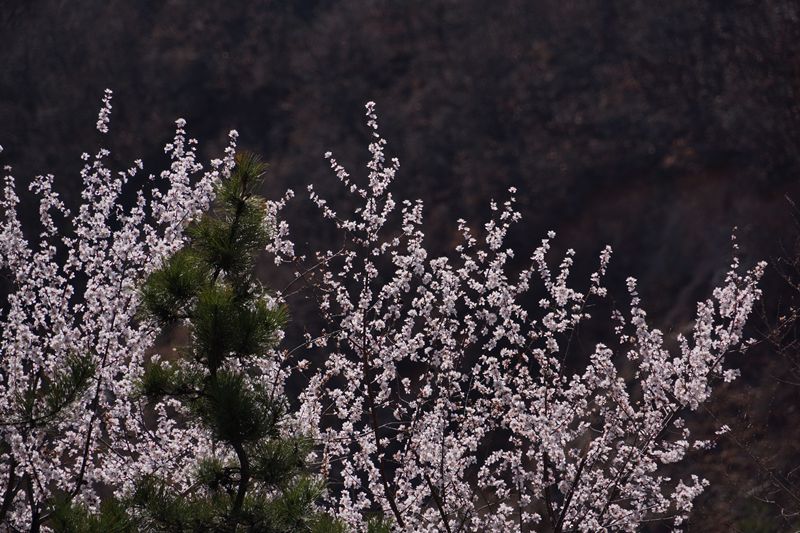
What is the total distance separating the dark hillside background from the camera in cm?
1340

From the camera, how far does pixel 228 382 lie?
4.96 metres

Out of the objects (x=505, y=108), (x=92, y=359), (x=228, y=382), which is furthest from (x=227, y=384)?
(x=505, y=108)

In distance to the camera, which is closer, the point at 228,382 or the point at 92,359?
the point at 228,382

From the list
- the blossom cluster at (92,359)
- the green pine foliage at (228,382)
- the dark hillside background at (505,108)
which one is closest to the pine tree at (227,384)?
the green pine foliage at (228,382)

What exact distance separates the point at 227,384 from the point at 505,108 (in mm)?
11442

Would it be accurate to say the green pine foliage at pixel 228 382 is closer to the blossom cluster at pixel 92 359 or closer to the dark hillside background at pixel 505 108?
the blossom cluster at pixel 92 359

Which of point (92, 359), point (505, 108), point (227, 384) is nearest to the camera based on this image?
point (227, 384)

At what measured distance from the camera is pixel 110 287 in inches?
292

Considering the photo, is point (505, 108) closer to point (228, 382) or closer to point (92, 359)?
point (92, 359)

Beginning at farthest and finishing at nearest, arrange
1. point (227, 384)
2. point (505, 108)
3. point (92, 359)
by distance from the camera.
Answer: point (505, 108)
point (92, 359)
point (227, 384)

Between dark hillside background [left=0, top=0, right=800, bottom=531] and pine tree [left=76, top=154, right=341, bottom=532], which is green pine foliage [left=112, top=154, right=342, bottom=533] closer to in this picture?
pine tree [left=76, top=154, right=341, bottom=532]

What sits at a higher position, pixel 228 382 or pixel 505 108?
pixel 505 108

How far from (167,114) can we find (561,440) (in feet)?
38.3

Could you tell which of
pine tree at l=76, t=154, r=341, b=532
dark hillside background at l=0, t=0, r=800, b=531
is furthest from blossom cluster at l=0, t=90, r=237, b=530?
dark hillside background at l=0, t=0, r=800, b=531
